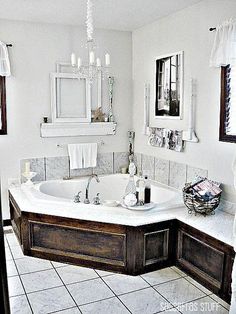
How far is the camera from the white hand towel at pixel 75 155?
462cm

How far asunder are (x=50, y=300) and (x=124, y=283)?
67cm

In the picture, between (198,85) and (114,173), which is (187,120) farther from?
(114,173)

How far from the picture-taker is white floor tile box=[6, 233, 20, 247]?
12.6ft

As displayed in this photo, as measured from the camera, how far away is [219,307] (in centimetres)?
266

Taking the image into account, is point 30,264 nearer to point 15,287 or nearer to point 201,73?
point 15,287

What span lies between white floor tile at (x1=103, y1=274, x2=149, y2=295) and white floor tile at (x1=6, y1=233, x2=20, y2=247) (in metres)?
1.30

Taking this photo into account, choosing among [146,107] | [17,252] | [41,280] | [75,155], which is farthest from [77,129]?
[41,280]

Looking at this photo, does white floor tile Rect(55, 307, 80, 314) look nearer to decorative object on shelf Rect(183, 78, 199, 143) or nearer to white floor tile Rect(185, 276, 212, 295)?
white floor tile Rect(185, 276, 212, 295)

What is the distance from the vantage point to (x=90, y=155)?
4734mm

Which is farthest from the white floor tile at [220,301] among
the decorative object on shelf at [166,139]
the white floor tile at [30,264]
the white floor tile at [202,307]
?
the decorative object on shelf at [166,139]

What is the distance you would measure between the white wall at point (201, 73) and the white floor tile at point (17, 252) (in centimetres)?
207

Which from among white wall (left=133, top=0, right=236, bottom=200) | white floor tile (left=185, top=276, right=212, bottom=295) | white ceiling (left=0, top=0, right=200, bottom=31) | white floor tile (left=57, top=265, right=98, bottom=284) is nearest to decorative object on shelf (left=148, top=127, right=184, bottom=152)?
white wall (left=133, top=0, right=236, bottom=200)

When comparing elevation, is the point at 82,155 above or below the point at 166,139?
below

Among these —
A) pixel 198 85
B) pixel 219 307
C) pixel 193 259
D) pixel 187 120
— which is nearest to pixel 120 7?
pixel 198 85
